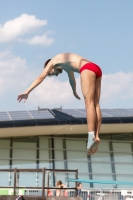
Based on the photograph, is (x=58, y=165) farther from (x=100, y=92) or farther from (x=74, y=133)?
(x=100, y=92)

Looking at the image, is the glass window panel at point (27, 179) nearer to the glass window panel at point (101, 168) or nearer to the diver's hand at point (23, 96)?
the glass window panel at point (101, 168)

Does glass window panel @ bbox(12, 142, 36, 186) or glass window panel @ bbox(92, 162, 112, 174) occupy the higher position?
glass window panel @ bbox(12, 142, 36, 186)

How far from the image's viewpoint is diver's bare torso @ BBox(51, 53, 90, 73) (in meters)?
5.02

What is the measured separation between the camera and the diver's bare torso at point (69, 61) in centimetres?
502

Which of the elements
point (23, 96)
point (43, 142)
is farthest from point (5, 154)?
point (23, 96)

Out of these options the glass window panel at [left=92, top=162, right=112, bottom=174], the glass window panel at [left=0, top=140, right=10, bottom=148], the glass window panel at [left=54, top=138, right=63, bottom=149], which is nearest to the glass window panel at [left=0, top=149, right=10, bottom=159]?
the glass window panel at [left=0, top=140, right=10, bottom=148]

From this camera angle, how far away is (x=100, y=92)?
17.0ft

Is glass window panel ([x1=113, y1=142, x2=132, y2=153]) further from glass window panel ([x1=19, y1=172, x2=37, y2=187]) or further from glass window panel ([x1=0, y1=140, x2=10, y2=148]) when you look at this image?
glass window panel ([x1=0, y1=140, x2=10, y2=148])

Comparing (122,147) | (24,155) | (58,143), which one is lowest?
(24,155)

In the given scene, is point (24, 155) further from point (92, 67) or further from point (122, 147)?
point (92, 67)

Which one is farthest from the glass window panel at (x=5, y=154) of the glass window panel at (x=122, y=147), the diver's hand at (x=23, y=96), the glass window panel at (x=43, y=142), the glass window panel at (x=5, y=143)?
the diver's hand at (x=23, y=96)

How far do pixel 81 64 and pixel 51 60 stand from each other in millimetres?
548

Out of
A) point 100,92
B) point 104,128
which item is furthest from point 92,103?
point 104,128

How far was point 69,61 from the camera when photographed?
511cm
